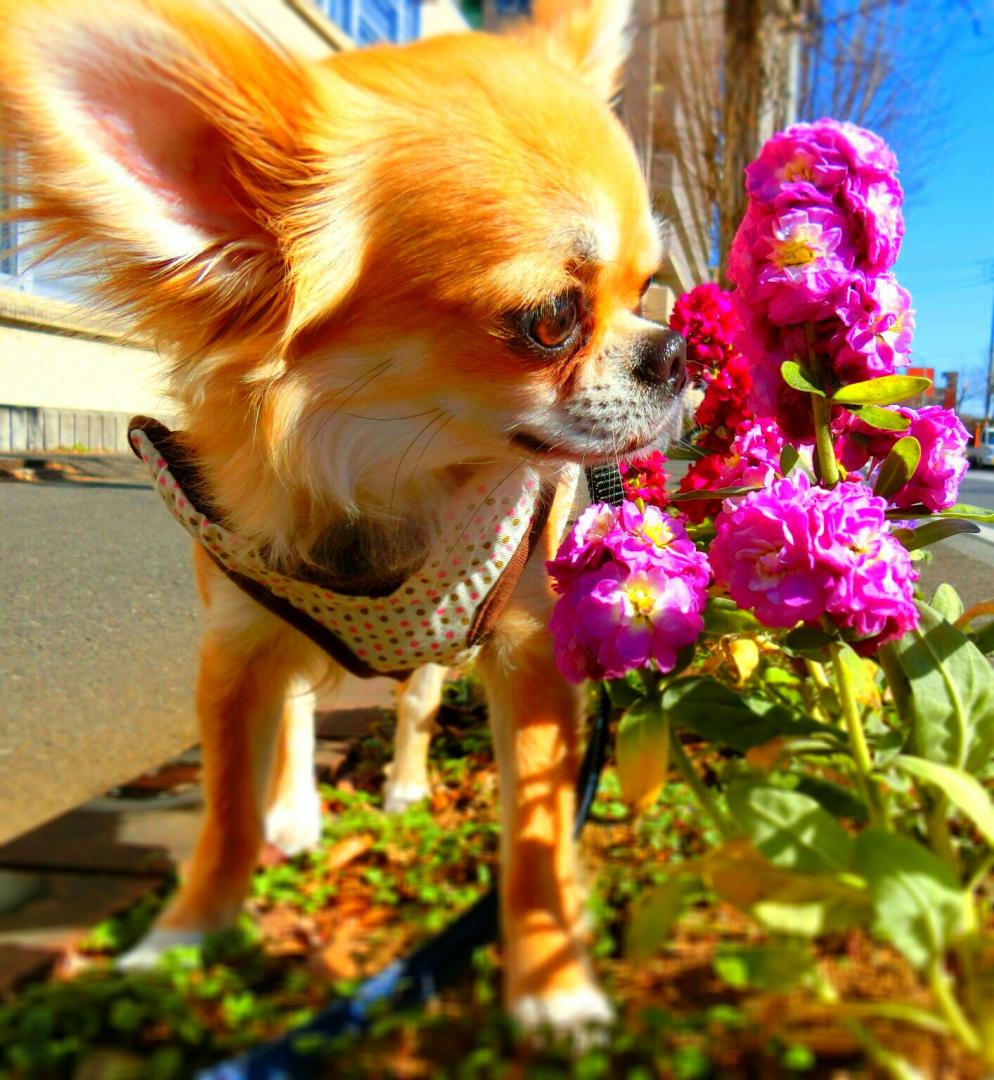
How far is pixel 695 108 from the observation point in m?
8.09

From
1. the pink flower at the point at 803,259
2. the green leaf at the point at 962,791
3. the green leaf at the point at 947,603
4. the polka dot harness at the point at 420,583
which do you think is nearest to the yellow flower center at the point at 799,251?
the pink flower at the point at 803,259

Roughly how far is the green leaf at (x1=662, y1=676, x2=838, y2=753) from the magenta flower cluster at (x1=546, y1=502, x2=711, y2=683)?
75mm

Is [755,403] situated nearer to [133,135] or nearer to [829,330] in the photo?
[829,330]

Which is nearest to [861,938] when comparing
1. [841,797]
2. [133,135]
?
[841,797]

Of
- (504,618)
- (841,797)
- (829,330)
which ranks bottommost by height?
(841,797)

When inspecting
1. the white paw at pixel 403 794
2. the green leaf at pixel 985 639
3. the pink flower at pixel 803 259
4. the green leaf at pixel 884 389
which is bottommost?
the white paw at pixel 403 794

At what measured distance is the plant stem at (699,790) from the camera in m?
1.09

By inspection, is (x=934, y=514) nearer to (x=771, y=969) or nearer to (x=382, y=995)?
(x=771, y=969)

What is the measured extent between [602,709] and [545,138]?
79 centimetres

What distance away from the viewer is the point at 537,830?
3.74 ft

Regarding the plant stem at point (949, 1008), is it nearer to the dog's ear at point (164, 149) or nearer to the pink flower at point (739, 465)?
the pink flower at point (739, 465)

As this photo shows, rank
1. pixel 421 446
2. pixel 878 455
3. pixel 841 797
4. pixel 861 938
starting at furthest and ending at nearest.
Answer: pixel 878 455, pixel 421 446, pixel 841 797, pixel 861 938

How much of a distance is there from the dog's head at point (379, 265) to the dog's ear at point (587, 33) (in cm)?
31

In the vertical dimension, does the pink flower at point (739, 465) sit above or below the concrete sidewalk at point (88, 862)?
above
